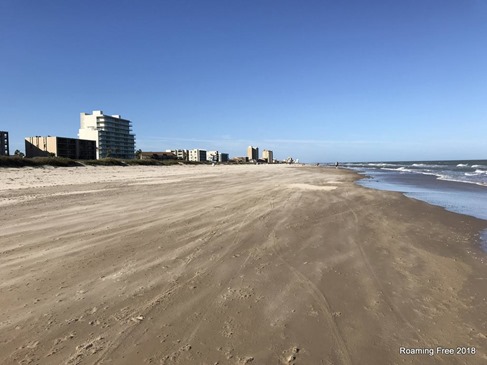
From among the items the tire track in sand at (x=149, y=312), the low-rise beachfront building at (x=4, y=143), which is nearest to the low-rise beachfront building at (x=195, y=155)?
the low-rise beachfront building at (x=4, y=143)

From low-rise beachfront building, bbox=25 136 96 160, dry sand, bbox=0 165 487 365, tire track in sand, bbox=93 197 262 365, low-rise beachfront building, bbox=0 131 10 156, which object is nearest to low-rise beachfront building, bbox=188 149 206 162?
low-rise beachfront building, bbox=25 136 96 160

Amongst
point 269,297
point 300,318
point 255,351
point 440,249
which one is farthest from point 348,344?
point 440,249

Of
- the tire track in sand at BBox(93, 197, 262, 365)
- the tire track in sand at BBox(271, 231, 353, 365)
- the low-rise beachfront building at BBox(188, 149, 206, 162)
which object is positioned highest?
the low-rise beachfront building at BBox(188, 149, 206, 162)

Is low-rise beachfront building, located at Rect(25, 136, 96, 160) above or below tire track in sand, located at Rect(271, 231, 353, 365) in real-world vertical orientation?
above

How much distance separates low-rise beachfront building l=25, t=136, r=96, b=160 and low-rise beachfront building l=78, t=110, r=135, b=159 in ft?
58.4

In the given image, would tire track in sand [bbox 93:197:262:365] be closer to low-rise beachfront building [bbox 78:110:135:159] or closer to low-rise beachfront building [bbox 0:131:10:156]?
low-rise beachfront building [bbox 0:131:10:156]

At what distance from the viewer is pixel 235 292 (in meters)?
4.32

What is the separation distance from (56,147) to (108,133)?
38.2 meters

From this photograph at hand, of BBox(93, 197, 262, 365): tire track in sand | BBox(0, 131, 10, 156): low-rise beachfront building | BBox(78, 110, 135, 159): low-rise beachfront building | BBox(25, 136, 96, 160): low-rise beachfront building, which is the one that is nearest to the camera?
BBox(93, 197, 262, 365): tire track in sand

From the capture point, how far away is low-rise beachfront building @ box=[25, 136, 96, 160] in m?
99.4

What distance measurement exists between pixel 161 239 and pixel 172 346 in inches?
156

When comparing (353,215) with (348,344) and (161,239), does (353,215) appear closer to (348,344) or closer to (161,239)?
(161,239)

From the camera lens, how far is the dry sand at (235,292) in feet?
10.1

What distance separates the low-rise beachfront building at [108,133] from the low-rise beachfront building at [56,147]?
700 inches
